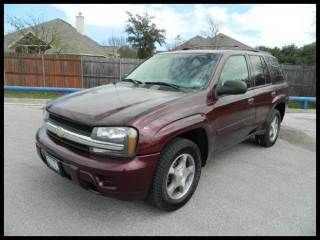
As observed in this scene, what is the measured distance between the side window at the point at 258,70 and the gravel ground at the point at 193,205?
1286mm

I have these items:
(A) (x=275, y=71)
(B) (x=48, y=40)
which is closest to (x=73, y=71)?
(B) (x=48, y=40)

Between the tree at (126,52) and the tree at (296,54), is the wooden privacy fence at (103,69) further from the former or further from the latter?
the tree at (126,52)

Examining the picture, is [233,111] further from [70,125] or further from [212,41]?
[212,41]

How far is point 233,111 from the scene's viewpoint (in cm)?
438

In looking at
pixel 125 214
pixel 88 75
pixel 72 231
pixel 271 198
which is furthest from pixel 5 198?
pixel 88 75

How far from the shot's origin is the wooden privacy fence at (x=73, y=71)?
55.2ft

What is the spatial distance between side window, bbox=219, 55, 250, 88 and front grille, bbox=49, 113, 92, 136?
6.14 feet

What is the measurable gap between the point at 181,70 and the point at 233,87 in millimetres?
767

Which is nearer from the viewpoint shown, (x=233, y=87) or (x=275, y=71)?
(x=233, y=87)

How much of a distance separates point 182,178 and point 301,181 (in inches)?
77.4

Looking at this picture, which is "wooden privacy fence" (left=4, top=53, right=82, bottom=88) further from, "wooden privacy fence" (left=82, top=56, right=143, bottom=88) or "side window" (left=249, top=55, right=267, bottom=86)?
"side window" (left=249, top=55, right=267, bottom=86)

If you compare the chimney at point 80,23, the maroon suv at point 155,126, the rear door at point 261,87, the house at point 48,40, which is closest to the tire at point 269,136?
the rear door at point 261,87

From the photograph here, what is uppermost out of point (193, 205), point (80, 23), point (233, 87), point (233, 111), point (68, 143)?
point (80, 23)

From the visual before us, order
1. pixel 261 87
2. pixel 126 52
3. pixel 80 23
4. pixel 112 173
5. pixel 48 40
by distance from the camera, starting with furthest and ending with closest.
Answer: pixel 80 23, pixel 126 52, pixel 48 40, pixel 261 87, pixel 112 173
